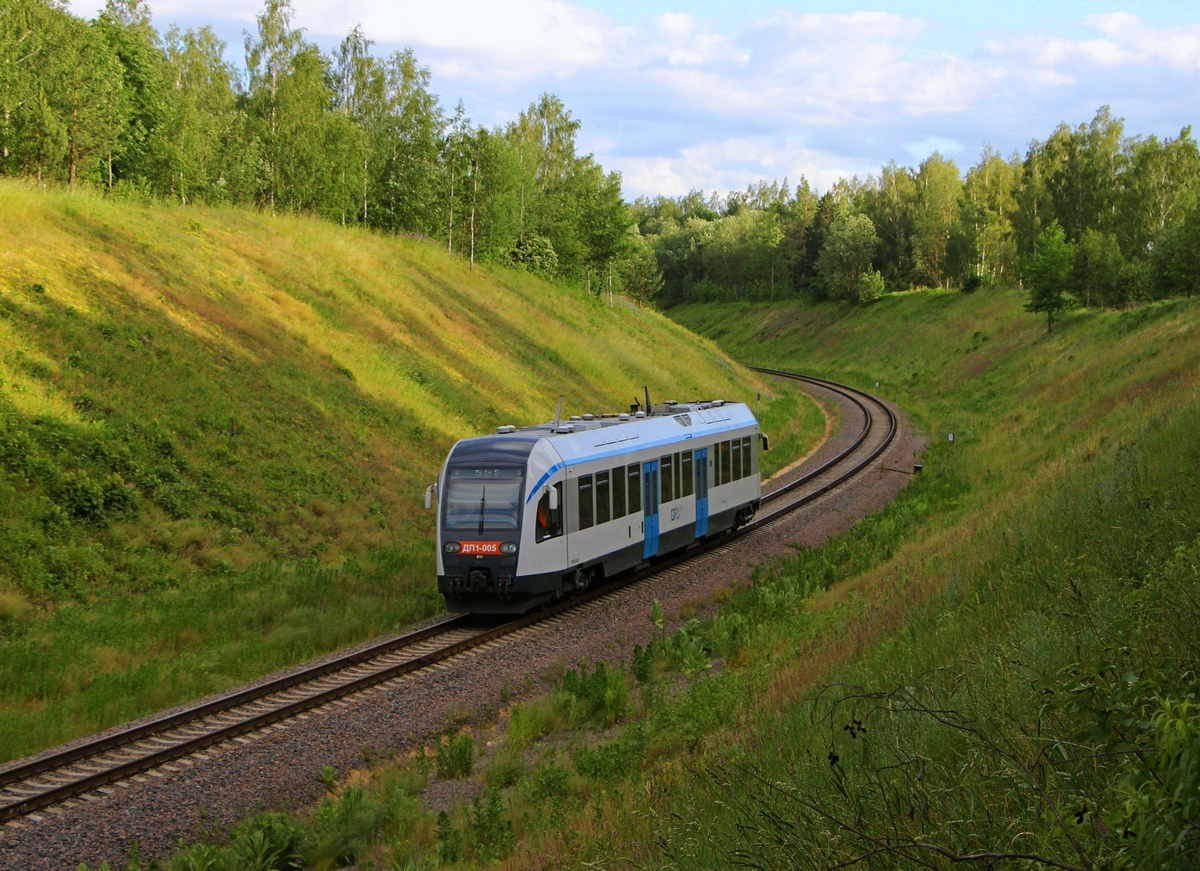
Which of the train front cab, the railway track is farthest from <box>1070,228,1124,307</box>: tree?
the train front cab

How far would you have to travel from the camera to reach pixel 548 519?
15969 millimetres

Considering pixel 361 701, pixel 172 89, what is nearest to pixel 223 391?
pixel 361 701

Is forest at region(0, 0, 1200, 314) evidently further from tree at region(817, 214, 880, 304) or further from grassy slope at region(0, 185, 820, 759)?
grassy slope at region(0, 185, 820, 759)

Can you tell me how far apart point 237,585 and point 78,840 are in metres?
8.34

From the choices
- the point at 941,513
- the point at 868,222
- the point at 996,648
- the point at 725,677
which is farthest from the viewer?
the point at 868,222

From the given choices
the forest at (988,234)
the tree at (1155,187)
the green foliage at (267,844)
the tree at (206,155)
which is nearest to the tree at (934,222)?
the forest at (988,234)

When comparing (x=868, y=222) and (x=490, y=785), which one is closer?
(x=490, y=785)

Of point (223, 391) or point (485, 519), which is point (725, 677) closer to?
point (485, 519)

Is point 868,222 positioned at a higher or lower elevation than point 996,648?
higher

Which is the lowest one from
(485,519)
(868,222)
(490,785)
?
(490,785)

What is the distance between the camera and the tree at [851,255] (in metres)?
101

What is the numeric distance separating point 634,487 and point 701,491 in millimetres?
3139

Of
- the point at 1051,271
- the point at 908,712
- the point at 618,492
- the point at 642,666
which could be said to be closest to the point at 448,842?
the point at 908,712

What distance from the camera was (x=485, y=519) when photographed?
1572cm
